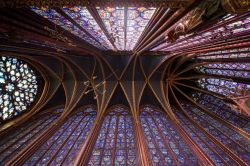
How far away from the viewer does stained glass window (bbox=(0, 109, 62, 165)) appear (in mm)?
8523

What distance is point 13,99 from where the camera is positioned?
10.7 metres

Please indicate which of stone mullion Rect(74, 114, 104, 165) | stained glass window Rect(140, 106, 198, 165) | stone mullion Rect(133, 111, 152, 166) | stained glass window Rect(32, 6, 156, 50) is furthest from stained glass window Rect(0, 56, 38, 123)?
stained glass window Rect(140, 106, 198, 165)

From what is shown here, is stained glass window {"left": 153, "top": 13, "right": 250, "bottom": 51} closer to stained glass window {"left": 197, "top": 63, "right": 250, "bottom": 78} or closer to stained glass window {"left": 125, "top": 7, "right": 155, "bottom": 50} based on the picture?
stained glass window {"left": 125, "top": 7, "right": 155, "bottom": 50}

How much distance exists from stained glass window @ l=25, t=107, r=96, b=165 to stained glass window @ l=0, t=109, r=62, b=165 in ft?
2.16

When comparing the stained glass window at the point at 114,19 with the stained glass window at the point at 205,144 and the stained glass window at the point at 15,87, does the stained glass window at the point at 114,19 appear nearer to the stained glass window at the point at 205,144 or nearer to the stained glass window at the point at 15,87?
the stained glass window at the point at 205,144

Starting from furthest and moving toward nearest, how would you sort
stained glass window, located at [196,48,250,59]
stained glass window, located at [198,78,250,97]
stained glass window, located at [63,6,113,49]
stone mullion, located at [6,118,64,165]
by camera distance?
stained glass window, located at [198,78,250,97]
stained glass window, located at [196,48,250,59]
stone mullion, located at [6,118,64,165]
stained glass window, located at [63,6,113,49]

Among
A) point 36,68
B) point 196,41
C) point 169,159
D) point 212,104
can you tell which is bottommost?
point 169,159

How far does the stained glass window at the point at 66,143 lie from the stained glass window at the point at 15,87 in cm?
207

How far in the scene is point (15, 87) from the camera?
10867 millimetres

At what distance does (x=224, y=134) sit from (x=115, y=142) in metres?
4.20

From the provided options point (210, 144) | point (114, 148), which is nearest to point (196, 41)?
point (210, 144)

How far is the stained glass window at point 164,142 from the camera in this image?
324 inches

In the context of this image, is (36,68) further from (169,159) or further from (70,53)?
(169,159)

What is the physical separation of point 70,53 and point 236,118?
7.78 m
